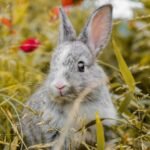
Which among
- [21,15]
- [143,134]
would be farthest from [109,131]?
[21,15]

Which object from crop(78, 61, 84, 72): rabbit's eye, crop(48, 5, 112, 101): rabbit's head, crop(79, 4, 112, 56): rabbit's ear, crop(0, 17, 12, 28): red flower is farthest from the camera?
crop(0, 17, 12, 28): red flower

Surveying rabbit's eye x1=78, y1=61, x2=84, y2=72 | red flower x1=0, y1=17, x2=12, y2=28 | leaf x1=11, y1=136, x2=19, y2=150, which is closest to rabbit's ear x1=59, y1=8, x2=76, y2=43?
rabbit's eye x1=78, y1=61, x2=84, y2=72

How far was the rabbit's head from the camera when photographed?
4.86 m

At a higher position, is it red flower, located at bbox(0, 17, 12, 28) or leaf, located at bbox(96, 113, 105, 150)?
red flower, located at bbox(0, 17, 12, 28)

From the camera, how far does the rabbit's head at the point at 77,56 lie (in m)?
Result: 4.86

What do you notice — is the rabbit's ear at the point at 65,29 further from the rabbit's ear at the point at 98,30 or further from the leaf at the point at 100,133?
the leaf at the point at 100,133

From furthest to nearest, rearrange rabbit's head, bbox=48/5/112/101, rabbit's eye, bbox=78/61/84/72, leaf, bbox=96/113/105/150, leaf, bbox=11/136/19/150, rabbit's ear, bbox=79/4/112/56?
rabbit's ear, bbox=79/4/112/56 < rabbit's eye, bbox=78/61/84/72 < rabbit's head, bbox=48/5/112/101 < leaf, bbox=11/136/19/150 < leaf, bbox=96/113/105/150

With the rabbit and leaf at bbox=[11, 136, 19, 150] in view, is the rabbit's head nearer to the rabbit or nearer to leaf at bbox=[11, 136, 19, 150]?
the rabbit

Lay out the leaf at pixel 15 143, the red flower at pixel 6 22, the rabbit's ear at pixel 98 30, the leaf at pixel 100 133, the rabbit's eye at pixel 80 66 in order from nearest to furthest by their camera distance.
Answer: the leaf at pixel 100 133 → the leaf at pixel 15 143 → the rabbit's eye at pixel 80 66 → the rabbit's ear at pixel 98 30 → the red flower at pixel 6 22

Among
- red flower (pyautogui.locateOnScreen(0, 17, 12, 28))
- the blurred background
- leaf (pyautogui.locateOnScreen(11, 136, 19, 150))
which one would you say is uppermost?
red flower (pyautogui.locateOnScreen(0, 17, 12, 28))

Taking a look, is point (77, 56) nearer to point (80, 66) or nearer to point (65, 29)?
point (80, 66)

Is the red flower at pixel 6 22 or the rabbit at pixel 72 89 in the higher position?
the red flower at pixel 6 22

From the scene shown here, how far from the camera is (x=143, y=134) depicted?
4848 millimetres

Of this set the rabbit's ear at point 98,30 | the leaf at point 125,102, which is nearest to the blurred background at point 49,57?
the leaf at point 125,102
